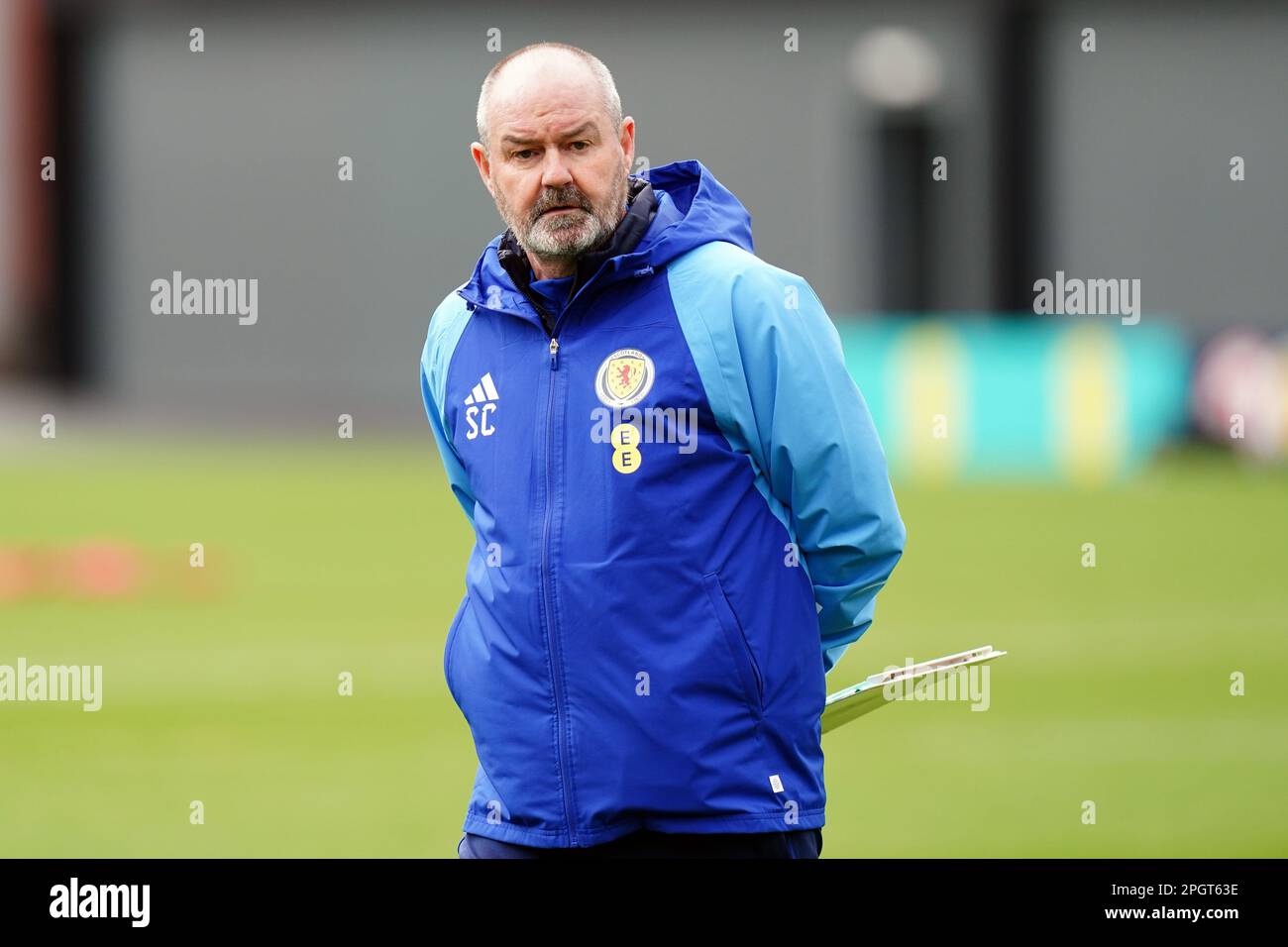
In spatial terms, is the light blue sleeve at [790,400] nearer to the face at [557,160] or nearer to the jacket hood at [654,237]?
the jacket hood at [654,237]

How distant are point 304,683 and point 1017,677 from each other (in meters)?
3.89

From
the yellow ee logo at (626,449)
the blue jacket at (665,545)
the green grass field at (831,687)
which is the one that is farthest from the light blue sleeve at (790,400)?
the green grass field at (831,687)

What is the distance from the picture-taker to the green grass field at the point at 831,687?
288 inches

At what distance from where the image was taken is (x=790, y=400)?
3195mm

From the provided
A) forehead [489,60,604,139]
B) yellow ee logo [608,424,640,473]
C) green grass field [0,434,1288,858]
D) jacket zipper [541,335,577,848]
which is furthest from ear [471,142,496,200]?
green grass field [0,434,1288,858]

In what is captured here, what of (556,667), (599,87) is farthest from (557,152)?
(556,667)

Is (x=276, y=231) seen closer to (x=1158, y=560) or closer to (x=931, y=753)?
(x=1158, y=560)

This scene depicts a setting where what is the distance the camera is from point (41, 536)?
51.3 ft

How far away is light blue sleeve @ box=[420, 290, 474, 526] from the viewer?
11.7 ft

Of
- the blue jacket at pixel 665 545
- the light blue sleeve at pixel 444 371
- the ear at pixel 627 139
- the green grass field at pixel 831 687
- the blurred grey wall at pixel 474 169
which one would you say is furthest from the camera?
the blurred grey wall at pixel 474 169

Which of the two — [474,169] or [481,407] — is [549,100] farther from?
[474,169]

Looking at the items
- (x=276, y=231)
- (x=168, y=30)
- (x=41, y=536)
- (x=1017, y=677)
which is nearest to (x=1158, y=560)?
(x=1017, y=677)

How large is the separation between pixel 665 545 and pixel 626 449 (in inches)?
7.1

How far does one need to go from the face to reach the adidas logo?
0.25 meters
